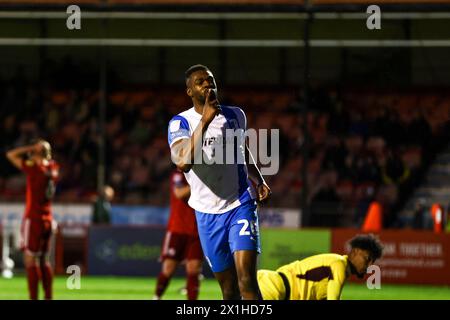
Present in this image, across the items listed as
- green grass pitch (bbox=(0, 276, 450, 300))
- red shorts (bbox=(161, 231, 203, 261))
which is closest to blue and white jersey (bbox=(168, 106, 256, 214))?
red shorts (bbox=(161, 231, 203, 261))

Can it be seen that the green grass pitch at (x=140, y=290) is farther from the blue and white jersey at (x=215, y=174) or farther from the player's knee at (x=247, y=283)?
the player's knee at (x=247, y=283)

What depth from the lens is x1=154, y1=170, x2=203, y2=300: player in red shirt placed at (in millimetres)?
12938

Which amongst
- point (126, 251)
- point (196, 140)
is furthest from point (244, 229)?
point (126, 251)

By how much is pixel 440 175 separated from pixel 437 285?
6.42 meters

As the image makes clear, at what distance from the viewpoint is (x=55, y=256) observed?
20.0 metres

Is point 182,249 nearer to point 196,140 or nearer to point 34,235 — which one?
point 34,235

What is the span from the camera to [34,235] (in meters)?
12.6

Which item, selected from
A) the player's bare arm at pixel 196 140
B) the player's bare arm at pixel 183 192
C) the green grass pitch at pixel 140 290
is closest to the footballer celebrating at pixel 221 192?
the player's bare arm at pixel 196 140

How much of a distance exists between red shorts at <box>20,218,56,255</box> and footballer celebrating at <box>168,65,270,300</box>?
5.04 metres

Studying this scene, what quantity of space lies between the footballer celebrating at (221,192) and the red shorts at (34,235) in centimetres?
504

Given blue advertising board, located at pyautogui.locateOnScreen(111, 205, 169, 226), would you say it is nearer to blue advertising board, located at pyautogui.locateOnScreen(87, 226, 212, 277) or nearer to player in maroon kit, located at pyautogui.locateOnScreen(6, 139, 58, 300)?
blue advertising board, located at pyautogui.locateOnScreen(87, 226, 212, 277)
